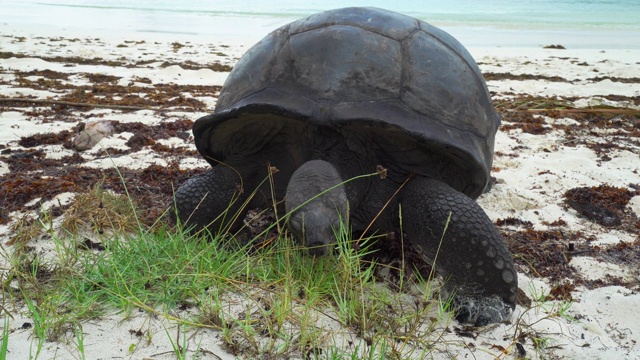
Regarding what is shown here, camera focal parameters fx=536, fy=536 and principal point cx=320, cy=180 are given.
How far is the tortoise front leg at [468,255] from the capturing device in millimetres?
2307

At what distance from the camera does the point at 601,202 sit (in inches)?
146

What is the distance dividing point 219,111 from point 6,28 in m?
16.2

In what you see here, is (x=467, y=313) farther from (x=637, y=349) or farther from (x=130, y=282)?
(x=130, y=282)

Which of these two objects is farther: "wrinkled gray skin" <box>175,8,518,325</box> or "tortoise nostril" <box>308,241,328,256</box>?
"wrinkled gray skin" <box>175,8,518,325</box>

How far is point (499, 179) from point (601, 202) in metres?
0.73

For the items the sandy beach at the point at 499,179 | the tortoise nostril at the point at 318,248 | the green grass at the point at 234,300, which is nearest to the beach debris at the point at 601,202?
the sandy beach at the point at 499,179

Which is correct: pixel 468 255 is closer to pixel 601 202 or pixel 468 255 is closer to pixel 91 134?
pixel 601 202

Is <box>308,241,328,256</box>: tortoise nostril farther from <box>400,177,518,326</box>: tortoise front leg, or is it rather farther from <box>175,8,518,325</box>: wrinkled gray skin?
<box>400,177,518,326</box>: tortoise front leg

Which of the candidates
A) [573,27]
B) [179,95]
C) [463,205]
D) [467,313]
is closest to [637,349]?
[467,313]

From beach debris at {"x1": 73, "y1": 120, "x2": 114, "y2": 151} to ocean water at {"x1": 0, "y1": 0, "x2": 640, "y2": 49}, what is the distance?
43.6 ft

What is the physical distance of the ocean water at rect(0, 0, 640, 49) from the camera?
63.4 feet

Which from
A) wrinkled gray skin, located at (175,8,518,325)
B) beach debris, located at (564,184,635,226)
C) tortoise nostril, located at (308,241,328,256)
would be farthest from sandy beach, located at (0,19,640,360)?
tortoise nostril, located at (308,241,328,256)

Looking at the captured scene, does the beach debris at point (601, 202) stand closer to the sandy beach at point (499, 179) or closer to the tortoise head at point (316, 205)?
the sandy beach at point (499, 179)

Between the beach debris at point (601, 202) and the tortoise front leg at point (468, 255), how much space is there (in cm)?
151
